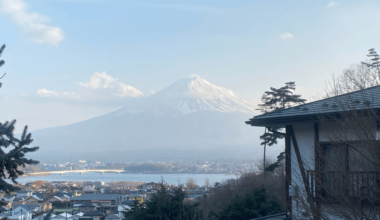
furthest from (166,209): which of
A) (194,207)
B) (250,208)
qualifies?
(250,208)

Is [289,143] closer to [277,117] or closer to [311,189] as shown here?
[277,117]

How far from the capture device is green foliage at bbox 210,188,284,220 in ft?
42.3

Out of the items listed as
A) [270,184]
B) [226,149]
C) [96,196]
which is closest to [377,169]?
[270,184]

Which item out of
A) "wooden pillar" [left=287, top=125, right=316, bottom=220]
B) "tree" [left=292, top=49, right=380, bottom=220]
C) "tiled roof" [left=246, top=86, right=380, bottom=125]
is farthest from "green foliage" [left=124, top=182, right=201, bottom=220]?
"tree" [left=292, top=49, right=380, bottom=220]

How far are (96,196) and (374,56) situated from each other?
139 feet

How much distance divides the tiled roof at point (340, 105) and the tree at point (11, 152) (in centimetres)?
500

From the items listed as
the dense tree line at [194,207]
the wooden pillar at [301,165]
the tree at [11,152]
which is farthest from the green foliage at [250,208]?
the tree at [11,152]

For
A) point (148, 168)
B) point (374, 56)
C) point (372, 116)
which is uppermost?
point (374, 56)

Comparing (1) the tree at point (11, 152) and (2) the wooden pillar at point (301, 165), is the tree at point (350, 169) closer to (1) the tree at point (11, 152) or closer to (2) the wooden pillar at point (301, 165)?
(2) the wooden pillar at point (301, 165)

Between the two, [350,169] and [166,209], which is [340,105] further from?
[166,209]

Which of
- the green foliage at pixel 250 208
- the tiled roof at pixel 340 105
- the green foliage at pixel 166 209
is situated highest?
the tiled roof at pixel 340 105

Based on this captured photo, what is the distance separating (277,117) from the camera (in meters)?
8.15

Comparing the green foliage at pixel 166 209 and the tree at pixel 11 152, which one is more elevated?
the tree at pixel 11 152

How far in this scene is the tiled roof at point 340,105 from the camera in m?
6.22
